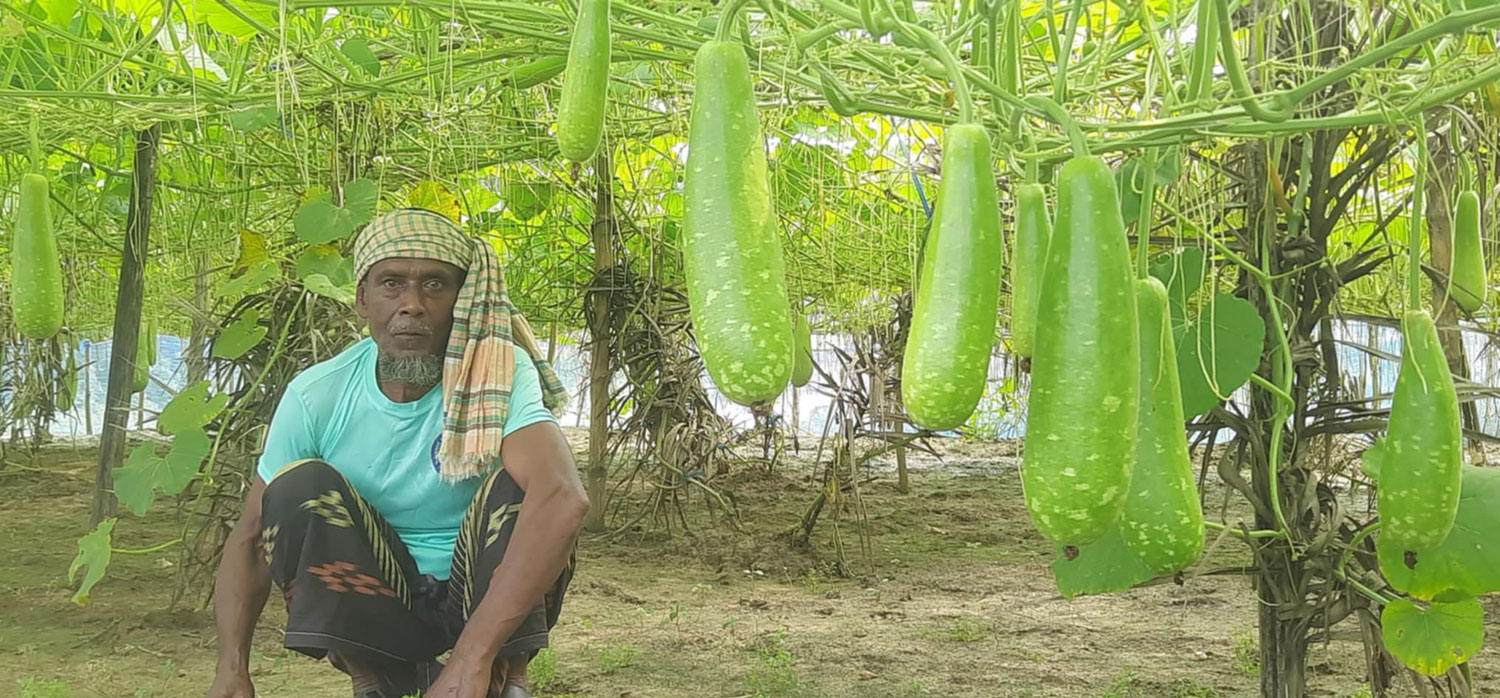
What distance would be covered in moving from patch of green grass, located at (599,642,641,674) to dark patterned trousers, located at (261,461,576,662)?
3.97 ft

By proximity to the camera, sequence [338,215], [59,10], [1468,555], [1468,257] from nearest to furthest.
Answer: [1468,257] < [1468,555] < [59,10] < [338,215]

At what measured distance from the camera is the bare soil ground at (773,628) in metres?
3.35

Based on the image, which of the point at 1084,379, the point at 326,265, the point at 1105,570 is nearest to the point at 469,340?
the point at 326,265

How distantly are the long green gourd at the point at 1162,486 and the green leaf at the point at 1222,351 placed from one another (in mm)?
803

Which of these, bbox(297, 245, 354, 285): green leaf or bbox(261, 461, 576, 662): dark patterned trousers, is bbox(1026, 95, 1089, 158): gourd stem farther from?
bbox(297, 245, 354, 285): green leaf

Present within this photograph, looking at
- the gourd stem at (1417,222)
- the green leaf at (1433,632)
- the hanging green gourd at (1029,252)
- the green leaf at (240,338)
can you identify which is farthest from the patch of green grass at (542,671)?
the gourd stem at (1417,222)

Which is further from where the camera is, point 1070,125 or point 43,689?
point 43,689

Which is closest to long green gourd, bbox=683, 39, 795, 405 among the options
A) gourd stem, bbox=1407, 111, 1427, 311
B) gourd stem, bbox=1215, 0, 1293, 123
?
gourd stem, bbox=1215, 0, 1293, 123

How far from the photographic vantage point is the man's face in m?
2.49

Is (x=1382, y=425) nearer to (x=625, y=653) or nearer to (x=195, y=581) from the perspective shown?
(x=625, y=653)

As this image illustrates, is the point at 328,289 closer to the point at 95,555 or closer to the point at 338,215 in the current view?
the point at 338,215

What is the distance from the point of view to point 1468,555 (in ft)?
5.73

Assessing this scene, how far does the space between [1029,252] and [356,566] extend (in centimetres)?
167

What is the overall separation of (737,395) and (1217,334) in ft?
4.22
